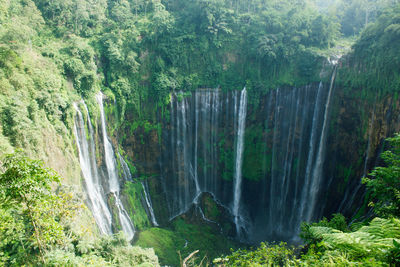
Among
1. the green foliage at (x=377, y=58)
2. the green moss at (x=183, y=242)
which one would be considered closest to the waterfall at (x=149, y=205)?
the green moss at (x=183, y=242)

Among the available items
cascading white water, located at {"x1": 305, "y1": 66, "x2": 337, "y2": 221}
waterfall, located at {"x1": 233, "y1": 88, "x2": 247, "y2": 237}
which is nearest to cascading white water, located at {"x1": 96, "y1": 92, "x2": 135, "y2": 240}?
waterfall, located at {"x1": 233, "y1": 88, "x2": 247, "y2": 237}

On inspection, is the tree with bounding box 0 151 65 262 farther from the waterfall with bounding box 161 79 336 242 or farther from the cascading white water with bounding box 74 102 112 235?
the waterfall with bounding box 161 79 336 242

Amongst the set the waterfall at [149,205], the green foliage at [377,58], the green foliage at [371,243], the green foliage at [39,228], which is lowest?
the waterfall at [149,205]

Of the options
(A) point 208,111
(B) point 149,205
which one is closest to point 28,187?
(B) point 149,205

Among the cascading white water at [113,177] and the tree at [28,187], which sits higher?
the tree at [28,187]

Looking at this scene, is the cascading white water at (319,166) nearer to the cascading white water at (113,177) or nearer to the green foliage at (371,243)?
the cascading white water at (113,177)
